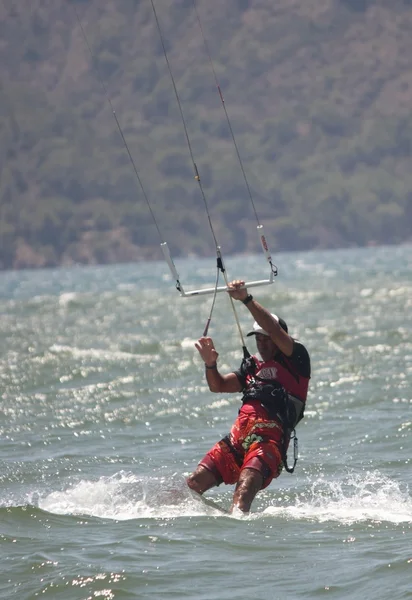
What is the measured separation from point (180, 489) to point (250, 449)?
2.36 ft

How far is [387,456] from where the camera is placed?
12.0 meters

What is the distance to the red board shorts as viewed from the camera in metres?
9.03

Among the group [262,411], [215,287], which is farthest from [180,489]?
[215,287]

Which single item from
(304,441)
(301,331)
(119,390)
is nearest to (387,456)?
(304,441)

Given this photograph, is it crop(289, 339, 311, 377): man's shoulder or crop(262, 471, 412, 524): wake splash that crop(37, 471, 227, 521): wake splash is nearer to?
crop(262, 471, 412, 524): wake splash

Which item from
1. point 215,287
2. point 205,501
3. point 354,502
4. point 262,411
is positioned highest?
point 215,287

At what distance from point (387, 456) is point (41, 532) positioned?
4265 millimetres

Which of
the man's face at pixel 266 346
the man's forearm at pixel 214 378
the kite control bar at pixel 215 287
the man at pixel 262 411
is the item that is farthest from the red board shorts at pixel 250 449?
the kite control bar at pixel 215 287

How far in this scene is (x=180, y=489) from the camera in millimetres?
9461

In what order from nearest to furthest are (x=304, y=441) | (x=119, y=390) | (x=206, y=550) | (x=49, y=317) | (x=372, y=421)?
(x=206, y=550) → (x=304, y=441) → (x=372, y=421) → (x=119, y=390) → (x=49, y=317)

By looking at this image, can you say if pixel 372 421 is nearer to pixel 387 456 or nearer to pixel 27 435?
pixel 387 456

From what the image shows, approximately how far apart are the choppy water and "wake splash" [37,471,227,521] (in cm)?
2

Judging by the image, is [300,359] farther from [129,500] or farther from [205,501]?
[129,500]

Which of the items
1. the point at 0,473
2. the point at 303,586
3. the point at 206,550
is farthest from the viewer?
the point at 0,473
